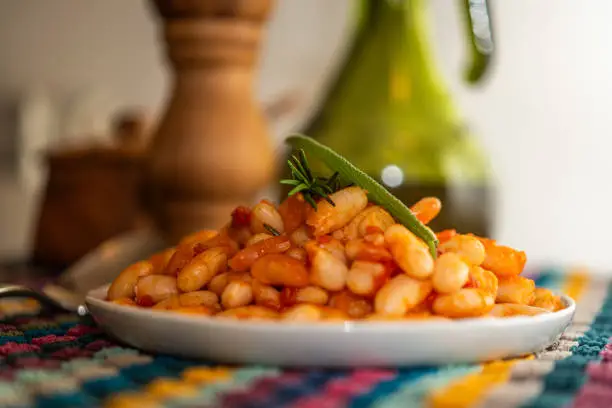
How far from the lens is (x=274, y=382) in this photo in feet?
1.13

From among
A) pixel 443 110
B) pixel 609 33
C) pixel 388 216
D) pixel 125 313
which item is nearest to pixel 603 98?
pixel 609 33

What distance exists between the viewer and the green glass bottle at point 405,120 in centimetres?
79

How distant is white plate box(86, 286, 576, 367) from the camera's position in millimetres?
362

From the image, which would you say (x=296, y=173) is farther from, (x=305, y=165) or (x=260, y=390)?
(x=260, y=390)

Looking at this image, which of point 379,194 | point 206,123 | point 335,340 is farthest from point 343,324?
point 206,123

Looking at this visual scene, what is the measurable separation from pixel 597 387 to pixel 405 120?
48cm

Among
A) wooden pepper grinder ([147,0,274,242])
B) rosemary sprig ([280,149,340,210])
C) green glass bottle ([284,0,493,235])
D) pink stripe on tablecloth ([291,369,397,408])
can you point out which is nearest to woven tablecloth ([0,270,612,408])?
pink stripe on tablecloth ([291,369,397,408])

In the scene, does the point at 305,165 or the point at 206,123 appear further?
the point at 206,123

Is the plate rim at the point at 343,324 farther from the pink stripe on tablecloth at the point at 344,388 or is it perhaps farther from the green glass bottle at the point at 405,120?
the green glass bottle at the point at 405,120

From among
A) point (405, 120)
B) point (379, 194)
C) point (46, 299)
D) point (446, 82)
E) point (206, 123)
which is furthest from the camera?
point (446, 82)

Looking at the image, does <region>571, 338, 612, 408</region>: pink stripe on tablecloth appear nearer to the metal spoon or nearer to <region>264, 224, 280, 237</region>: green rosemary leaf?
<region>264, 224, 280, 237</region>: green rosemary leaf

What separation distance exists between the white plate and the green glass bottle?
Answer: 38cm

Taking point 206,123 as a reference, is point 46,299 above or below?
below

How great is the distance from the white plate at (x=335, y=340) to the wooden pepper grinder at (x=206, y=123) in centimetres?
51
